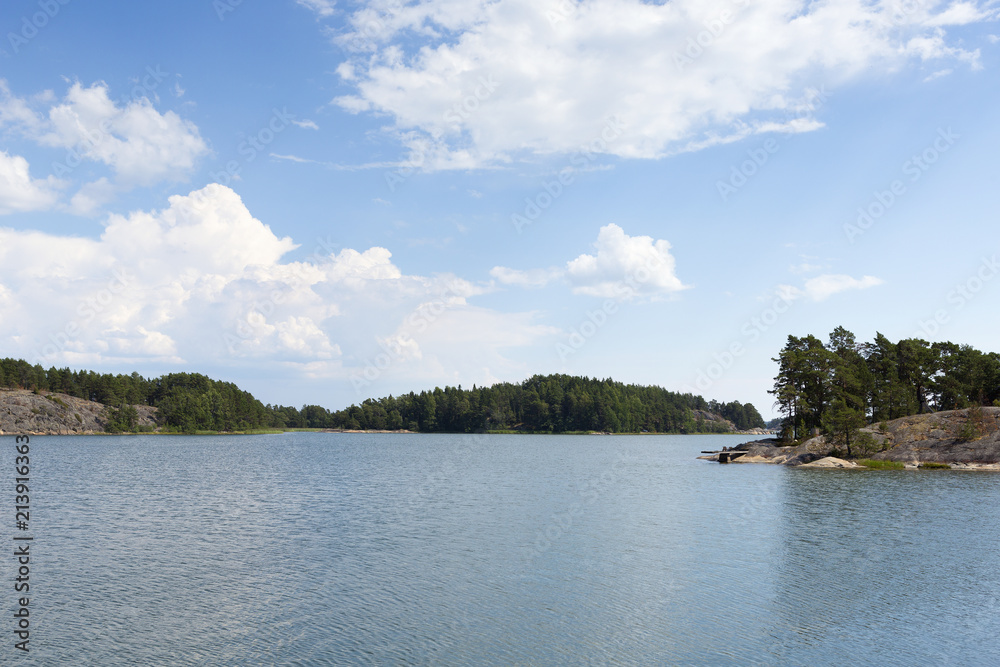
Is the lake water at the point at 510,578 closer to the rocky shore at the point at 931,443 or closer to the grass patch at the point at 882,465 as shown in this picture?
the grass patch at the point at 882,465

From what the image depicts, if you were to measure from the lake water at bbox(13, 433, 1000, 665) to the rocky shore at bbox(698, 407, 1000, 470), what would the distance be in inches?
1656

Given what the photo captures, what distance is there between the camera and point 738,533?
166 feet

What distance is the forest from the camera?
124m

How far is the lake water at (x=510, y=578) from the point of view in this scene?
26.3 metres

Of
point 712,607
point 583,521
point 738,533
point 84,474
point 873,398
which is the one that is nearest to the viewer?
point 712,607

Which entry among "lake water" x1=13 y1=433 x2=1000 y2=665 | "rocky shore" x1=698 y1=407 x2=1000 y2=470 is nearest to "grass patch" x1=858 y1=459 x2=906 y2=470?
"rocky shore" x1=698 y1=407 x2=1000 y2=470

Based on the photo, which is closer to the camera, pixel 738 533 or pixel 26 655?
pixel 26 655

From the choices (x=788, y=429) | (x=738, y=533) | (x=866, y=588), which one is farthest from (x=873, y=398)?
(x=866, y=588)

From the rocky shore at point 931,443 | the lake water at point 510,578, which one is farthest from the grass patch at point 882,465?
the lake water at point 510,578

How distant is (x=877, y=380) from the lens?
5221 inches

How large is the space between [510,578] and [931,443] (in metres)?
108

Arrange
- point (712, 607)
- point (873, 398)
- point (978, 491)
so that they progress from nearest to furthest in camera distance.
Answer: point (712, 607), point (978, 491), point (873, 398)

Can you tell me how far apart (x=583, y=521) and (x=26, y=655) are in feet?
134

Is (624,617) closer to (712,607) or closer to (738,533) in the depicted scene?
(712,607)
